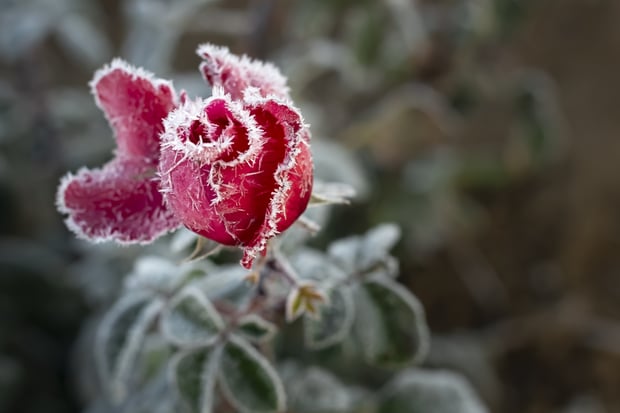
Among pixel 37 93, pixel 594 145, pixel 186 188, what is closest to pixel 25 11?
pixel 37 93

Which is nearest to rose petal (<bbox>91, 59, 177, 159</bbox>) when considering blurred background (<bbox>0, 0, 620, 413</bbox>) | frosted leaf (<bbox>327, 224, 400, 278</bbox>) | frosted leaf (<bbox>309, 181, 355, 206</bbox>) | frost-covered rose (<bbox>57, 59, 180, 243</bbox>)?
frost-covered rose (<bbox>57, 59, 180, 243</bbox>)

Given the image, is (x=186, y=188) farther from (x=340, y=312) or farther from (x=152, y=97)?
(x=340, y=312)

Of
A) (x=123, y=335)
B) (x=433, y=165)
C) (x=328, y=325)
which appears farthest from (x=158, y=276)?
(x=433, y=165)

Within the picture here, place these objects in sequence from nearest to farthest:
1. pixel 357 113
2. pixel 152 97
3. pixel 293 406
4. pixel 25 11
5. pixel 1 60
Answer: pixel 152 97
pixel 293 406
pixel 25 11
pixel 357 113
pixel 1 60

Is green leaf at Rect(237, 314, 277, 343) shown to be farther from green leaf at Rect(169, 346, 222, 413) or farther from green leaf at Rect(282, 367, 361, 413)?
green leaf at Rect(282, 367, 361, 413)

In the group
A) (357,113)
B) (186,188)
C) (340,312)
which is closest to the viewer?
(186,188)

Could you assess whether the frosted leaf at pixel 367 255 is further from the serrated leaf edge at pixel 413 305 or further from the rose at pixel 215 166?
the rose at pixel 215 166

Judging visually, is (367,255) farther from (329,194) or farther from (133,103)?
(133,103)
